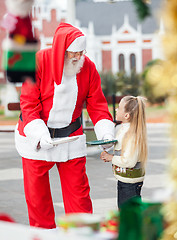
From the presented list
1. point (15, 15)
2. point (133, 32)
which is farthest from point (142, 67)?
point (15, 15)

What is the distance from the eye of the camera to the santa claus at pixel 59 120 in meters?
3.54

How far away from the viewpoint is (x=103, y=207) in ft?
18.2

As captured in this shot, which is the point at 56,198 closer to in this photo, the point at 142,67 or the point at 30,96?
the point at 30,96

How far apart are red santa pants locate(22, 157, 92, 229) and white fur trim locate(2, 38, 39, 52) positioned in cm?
165

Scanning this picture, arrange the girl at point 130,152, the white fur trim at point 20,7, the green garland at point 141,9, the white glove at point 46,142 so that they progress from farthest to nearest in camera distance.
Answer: the girl at point 130,152 → the white glove at point 46,142 → the white fur trim at point 20,7 → the green garland at point 141,9

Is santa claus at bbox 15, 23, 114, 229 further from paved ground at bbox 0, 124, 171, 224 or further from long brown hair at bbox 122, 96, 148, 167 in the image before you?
paved ground at bbox 0, 124, 171, 224

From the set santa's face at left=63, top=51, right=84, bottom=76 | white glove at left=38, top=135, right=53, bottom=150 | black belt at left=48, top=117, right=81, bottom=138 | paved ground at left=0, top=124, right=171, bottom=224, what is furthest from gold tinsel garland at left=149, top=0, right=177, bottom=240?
paved ground at left=0, top=124, right=171, bottom=224

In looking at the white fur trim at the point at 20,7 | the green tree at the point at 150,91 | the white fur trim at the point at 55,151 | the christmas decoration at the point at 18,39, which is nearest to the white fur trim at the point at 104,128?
the white fur trim at the point at 55,151

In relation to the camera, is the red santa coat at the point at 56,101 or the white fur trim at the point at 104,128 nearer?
the red santa coat at the point at 56,101

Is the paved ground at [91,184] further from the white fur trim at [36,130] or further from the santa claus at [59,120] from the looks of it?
the white fur trim at [36,130]

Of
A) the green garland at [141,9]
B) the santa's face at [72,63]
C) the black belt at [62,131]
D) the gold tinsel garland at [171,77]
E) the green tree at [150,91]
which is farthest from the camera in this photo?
the black belt at [62,131]

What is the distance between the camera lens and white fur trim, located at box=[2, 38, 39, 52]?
2078 millimetres

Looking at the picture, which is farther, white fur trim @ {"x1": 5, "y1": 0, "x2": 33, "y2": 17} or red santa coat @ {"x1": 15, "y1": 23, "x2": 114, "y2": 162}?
red santa coat @ {"x1": 15, "y1": 23, "x2": 114, "y2": 162}

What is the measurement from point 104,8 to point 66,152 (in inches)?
1796
